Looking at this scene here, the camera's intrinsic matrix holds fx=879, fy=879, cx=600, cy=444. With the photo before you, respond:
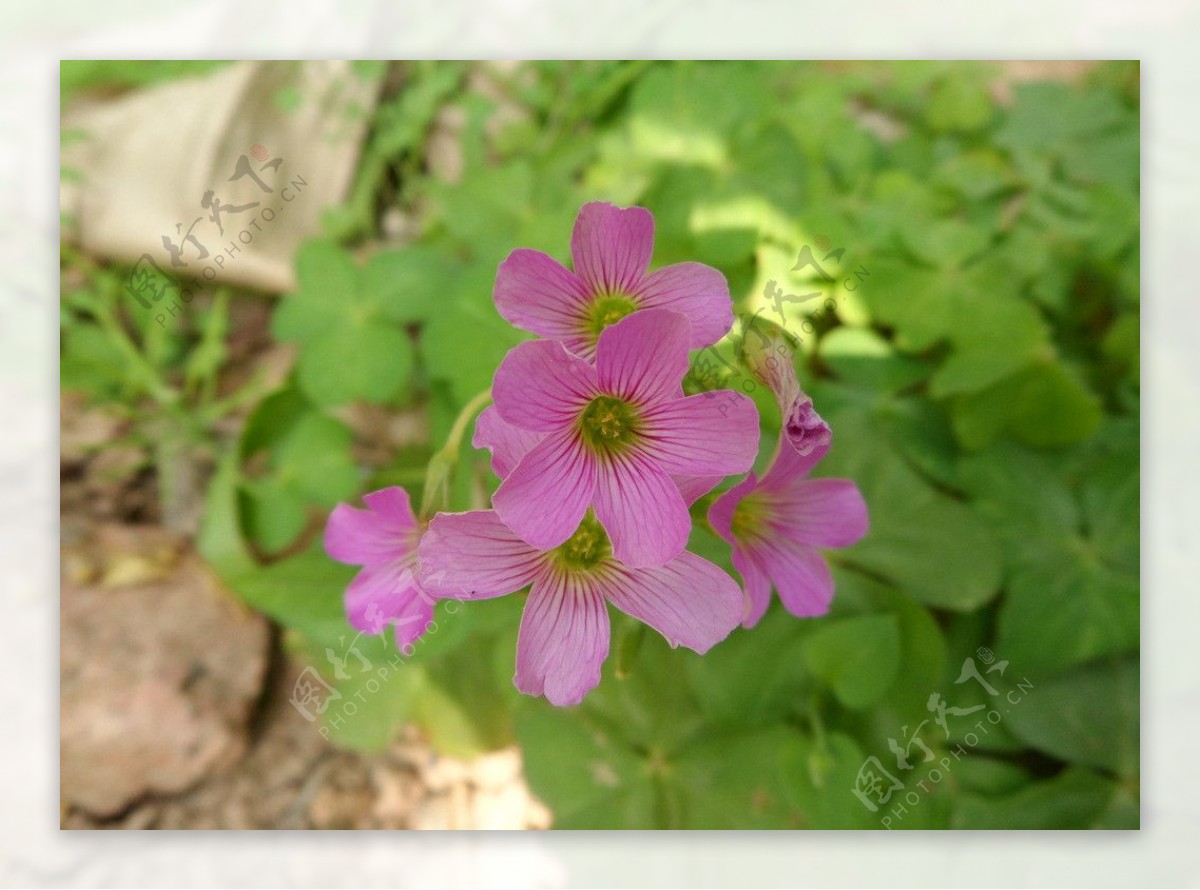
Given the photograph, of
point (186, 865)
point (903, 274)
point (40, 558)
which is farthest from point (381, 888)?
point (903, 274)

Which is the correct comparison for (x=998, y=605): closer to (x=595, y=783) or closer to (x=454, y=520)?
(x=595, y=783)

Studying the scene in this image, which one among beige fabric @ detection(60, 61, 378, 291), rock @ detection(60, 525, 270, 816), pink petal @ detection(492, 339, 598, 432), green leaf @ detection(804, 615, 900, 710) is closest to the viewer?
pink petal @ detection(492, 339, 598, 432)

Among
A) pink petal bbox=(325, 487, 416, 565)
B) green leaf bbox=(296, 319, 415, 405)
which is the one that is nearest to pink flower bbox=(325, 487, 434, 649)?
pink petal bbox=(325, 487, 416, 565)

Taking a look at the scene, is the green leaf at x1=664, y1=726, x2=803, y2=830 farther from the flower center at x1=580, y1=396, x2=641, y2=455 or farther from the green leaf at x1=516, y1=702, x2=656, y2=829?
the flower center at x1=580, y1=396, x2=641, y2=455

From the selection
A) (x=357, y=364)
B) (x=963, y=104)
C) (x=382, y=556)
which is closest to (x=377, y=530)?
(x=382, y=556)

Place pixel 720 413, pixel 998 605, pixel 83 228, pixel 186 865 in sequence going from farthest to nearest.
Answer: pixel 83 228 → pixel 998 605 → pixel 186 865 → pixel 720 413

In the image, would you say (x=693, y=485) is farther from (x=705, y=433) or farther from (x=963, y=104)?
(x=963, y=104)
